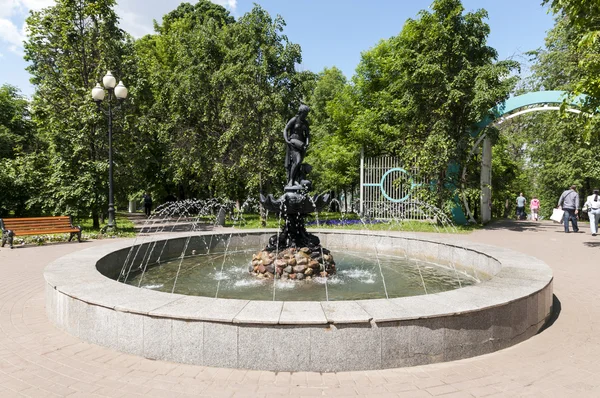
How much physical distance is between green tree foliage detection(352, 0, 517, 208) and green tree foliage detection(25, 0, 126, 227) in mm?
13659

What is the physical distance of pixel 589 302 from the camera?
6.01 meters

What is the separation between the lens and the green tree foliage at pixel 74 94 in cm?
1543

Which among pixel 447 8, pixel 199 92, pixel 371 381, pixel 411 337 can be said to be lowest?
pixel 371 381

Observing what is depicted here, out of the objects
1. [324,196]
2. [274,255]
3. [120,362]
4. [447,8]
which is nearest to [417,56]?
[447,8]

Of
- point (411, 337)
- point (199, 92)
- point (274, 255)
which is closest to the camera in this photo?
point (411, 337)

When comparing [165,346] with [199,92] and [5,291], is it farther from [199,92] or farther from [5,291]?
[199,92]

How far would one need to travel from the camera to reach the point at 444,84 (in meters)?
16.8

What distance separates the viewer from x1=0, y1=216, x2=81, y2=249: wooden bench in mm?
11656

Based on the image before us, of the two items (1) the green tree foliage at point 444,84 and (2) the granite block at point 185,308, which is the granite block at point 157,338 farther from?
(1) the green tree foliage at point 444,84

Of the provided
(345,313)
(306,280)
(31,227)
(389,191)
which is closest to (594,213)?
(389,191)

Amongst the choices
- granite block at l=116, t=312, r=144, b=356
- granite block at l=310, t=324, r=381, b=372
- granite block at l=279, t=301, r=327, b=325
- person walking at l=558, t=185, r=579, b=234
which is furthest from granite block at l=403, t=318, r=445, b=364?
person walking at l=558, t=185, r=579, b=234

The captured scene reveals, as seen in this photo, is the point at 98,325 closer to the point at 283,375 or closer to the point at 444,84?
the point at 283,375

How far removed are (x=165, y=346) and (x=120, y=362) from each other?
1.57ft

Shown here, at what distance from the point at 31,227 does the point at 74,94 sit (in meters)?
7.07
